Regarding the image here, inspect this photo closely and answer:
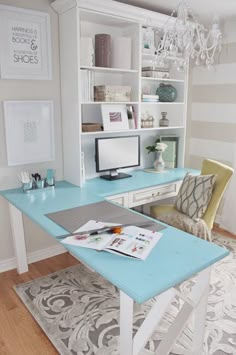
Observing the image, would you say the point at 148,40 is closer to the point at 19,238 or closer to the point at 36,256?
the point at 19,238

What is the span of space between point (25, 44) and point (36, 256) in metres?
1.89

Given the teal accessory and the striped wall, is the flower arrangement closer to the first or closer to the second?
the teal accessory

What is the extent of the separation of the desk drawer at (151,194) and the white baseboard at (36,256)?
0.92 meters

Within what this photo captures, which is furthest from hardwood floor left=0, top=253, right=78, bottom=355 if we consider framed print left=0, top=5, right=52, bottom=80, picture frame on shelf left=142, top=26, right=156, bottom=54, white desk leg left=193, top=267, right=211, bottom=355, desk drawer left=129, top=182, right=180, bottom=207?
picture frame on shelf left=142, top=26, right=156, bottom=54

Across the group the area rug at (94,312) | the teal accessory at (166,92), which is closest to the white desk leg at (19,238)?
the area rug at (94,312)

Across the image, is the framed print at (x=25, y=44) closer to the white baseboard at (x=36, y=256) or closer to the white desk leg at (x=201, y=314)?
the white baseboard at (x=36, y=256)

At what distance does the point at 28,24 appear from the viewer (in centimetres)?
251

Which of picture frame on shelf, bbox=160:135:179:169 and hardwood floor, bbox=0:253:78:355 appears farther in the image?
picture frame on shelf, bbox=160:135:179:169

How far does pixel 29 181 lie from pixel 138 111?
1251 millimetres

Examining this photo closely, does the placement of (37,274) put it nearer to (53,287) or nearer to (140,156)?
(53,287)

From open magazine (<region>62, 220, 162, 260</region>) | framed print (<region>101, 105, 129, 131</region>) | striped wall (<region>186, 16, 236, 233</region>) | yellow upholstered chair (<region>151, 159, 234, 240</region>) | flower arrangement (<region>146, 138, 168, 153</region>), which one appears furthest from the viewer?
striped wall (<region>186, 16, 236, 233</region>)

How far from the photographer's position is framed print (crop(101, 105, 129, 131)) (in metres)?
2.88

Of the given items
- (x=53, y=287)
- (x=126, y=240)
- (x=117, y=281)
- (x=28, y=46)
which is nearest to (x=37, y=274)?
(x=53, y=287)

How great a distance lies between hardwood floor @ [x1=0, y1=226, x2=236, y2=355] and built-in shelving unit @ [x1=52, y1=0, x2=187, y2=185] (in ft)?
3.15
